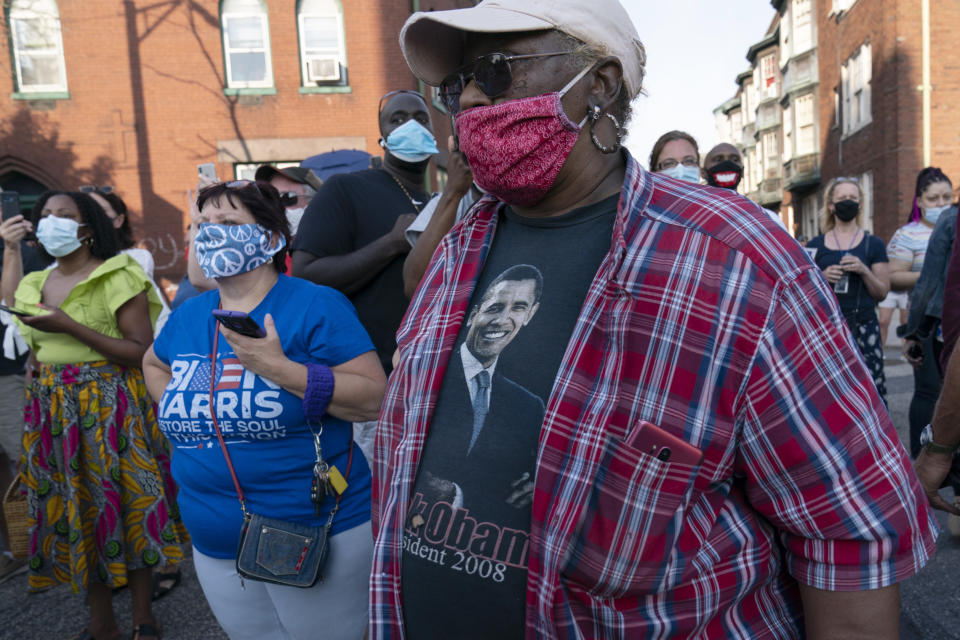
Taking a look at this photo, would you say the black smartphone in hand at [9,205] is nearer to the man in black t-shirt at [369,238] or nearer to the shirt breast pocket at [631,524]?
the man in black t-shirt at [369,238]

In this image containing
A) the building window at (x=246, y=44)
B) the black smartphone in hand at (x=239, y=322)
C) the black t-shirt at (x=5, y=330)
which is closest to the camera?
the black smartphone in hand at (x=239, y=322)

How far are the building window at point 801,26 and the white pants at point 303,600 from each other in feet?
96.1

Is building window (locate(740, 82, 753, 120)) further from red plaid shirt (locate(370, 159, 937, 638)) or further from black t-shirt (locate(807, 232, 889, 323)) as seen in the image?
red plaid shirt (locate(370, 159, 937, 638))

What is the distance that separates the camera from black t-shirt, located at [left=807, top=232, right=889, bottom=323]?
5188mm

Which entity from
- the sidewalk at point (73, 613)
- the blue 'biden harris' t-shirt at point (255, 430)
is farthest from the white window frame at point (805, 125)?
the blue 'biden harris' t-shirt at point (255, 430)

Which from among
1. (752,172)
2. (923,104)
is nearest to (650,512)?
(923,104)

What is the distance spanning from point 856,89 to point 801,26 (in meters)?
8.11

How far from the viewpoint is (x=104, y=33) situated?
14.2m

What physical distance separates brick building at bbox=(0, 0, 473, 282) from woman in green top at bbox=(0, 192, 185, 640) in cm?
1148

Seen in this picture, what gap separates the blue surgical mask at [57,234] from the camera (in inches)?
144

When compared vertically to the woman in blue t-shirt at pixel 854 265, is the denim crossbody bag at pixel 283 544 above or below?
below

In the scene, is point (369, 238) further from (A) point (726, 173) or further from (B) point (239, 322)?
(A) point (726, 173)

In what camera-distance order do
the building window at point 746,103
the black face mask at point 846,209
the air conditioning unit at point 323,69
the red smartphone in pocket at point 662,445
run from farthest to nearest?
1. the building window at point 746,103
2. the air conditioning unit at point 323,69
3. the black face mask at point 846,209
4. the red smartphone in pocket at point 662,445

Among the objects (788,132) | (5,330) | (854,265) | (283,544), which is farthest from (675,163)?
(788,132)
